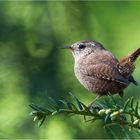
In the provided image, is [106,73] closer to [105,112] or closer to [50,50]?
[50,50]

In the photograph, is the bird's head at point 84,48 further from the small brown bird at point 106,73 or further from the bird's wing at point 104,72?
the bird's wing at point 104,72

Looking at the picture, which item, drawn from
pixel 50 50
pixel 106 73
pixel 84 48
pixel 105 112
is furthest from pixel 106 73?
pixel 105 112

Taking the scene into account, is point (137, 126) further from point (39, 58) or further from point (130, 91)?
point (39, 58)

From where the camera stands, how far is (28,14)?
3.08 m

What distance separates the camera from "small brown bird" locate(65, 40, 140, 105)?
2.52m

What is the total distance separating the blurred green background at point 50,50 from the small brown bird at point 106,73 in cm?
6

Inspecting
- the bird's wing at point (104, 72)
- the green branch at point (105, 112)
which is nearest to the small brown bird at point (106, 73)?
the bird's wing at point (104, 72)

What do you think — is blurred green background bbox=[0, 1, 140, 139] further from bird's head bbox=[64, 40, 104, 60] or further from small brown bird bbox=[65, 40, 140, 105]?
bird's head bbox=[64, 40, 104, 60]

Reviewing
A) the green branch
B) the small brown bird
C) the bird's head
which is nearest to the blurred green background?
the small brown bird

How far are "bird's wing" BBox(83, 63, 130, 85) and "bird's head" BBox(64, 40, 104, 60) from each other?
0.47 m

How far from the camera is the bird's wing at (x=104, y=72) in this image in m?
2.58

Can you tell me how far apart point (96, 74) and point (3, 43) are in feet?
1.92

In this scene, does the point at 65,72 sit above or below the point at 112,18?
below

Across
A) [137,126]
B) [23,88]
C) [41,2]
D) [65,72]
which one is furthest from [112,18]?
[137,126]
